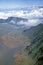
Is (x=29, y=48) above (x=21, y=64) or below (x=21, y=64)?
above

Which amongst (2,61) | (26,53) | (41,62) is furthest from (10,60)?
(41,62)

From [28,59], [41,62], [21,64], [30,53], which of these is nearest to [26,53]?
[30,53]

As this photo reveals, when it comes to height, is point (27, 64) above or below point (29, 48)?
below

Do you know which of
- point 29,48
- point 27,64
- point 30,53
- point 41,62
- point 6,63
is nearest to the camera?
point 41,62

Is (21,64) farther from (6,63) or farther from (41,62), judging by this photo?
(41,62)

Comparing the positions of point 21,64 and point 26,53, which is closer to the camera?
point 21,64

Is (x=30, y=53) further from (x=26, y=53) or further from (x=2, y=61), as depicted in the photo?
(x=2, y=61)

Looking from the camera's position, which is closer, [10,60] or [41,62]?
[41,62]

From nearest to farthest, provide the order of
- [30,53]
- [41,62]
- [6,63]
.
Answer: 1. [41,62]
2. [6,63]
3. [30,53]

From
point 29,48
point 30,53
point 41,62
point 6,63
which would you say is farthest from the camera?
point 29,48
